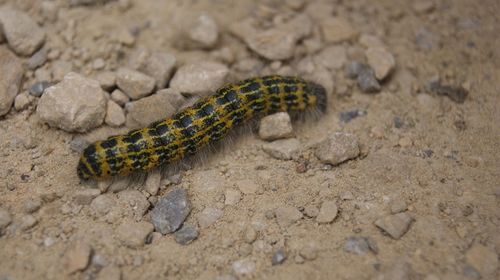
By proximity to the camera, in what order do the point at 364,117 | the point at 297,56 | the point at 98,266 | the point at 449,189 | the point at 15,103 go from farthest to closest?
the point at 297,56, the point at 364,117, the point at 15,103, the point at 449,189, the point at 98,266

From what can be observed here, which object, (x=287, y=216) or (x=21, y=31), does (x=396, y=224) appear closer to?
(x=287, y=216)

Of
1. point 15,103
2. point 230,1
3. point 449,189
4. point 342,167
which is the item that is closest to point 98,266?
point 15,103

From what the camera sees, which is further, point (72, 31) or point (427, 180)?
point (72, 31)

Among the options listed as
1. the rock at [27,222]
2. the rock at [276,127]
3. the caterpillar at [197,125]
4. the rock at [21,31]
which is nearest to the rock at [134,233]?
the caterpillar at [197,125]

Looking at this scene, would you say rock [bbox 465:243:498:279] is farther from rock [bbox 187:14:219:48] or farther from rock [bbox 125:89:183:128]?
rock [bbox 187:14:219:48]

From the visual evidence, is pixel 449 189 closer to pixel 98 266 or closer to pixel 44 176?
pixel 98 266

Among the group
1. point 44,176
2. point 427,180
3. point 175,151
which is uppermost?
point 427,180

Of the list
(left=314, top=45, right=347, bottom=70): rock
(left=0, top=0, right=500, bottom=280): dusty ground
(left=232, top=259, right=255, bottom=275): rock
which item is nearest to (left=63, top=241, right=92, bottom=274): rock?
(left=0, top=0, right=500, bottom=280): dusty ground
